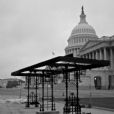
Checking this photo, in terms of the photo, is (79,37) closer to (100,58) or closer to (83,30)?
(83,30)

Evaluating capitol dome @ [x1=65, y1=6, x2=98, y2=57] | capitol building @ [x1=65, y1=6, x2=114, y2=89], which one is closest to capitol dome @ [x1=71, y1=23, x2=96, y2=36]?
capitol dome @ [x1=65, y1=6, x2=98, y2=57]

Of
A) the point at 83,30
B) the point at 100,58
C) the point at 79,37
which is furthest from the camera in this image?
the point at 83,30

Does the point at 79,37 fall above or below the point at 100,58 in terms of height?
above

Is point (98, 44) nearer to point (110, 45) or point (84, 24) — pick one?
point (110, 45)

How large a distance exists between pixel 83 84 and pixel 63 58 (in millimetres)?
82265

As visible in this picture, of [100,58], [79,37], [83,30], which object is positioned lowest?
[100,58]

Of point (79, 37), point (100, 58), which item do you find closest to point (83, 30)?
point (79, 37)

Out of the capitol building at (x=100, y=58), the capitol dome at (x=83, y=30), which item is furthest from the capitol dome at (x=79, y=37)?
the capitol building at (x=100, y=58)

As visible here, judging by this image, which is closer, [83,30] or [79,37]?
[79,37]

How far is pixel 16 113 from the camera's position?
2217cm

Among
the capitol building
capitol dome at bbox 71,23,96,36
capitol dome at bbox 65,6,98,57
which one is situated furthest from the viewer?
capitol dome at bbox 71,23,96,36

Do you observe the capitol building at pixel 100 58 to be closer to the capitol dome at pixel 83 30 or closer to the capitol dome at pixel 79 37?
the capitol dome at pixel 79 37

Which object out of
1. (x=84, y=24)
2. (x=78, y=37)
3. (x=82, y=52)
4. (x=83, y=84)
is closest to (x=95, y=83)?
(x=83, y=84)

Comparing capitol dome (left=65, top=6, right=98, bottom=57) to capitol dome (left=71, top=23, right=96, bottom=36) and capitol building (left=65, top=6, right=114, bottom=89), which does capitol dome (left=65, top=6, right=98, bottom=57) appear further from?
capitol building (left=65, top=6, right=114, bottom=89)
